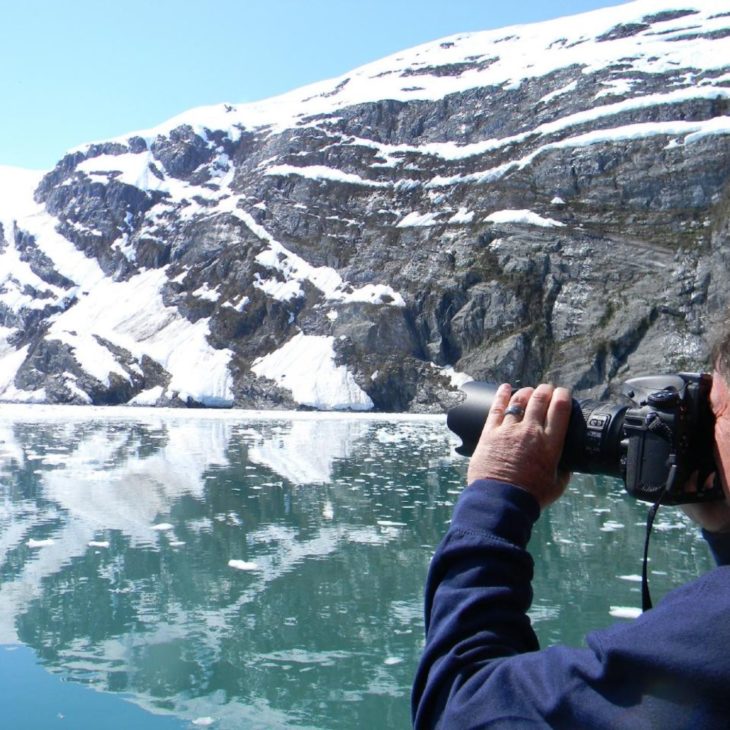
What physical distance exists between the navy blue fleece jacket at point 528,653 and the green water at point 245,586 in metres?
4.56

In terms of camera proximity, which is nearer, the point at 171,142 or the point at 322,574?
the point at 322,574

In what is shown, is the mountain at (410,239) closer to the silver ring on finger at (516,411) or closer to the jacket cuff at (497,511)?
the silver ring on finger at (516,411)

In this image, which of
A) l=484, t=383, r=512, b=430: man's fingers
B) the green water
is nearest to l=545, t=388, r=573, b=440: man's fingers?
l=484, t=383, r=512, b=430: man's fingers

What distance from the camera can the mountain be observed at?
208 ft

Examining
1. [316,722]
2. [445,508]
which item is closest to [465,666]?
[316,722]

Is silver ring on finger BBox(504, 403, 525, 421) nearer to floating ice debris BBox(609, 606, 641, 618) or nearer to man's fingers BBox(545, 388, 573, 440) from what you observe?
man's fingers BBox(545, 388, 573, 440)

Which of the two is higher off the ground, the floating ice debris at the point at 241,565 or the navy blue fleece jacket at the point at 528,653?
the navy blue fleece jacket at the point at 528,653

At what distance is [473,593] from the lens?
138 centimetres

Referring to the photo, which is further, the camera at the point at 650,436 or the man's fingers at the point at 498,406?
the man's fingers at the point at 498,406

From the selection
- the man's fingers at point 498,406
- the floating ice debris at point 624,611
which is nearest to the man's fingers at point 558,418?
the man's fingers at point 498,406

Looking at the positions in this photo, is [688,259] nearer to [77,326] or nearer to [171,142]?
[77,326]

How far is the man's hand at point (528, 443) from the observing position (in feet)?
5.04

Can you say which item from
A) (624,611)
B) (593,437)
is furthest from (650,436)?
(624,611)

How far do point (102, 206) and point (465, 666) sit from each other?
357 ft
